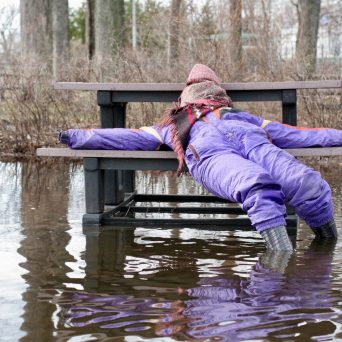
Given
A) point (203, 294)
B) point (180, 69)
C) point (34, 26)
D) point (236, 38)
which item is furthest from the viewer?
point (34, 26)

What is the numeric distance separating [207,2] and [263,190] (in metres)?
9.48

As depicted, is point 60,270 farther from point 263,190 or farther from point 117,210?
point 117,210

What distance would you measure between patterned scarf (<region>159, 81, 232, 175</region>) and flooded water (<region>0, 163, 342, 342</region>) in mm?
719

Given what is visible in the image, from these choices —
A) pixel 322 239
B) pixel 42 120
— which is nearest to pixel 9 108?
pixel 42 120

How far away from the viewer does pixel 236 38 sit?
12.8 meters

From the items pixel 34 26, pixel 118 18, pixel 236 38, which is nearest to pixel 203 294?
pixel 236 38

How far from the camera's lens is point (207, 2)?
47.4ft

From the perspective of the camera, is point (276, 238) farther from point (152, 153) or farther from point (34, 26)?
point (34, 26)

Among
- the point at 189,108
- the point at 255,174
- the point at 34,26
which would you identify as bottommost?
the point at 255,174

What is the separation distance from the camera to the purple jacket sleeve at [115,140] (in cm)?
644

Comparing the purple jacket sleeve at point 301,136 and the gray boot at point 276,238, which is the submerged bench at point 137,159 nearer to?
the purple jacket sleeve at point 301,136

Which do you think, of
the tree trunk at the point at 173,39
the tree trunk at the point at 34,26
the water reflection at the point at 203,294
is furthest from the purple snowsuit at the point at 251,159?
the tree trunk at the point at 34,26

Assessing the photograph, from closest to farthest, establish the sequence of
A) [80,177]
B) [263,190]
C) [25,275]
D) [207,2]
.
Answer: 1. [25,275]
2. [263,190]
3. [80,177]
4. [207,2]

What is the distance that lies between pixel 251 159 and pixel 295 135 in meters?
0.57
